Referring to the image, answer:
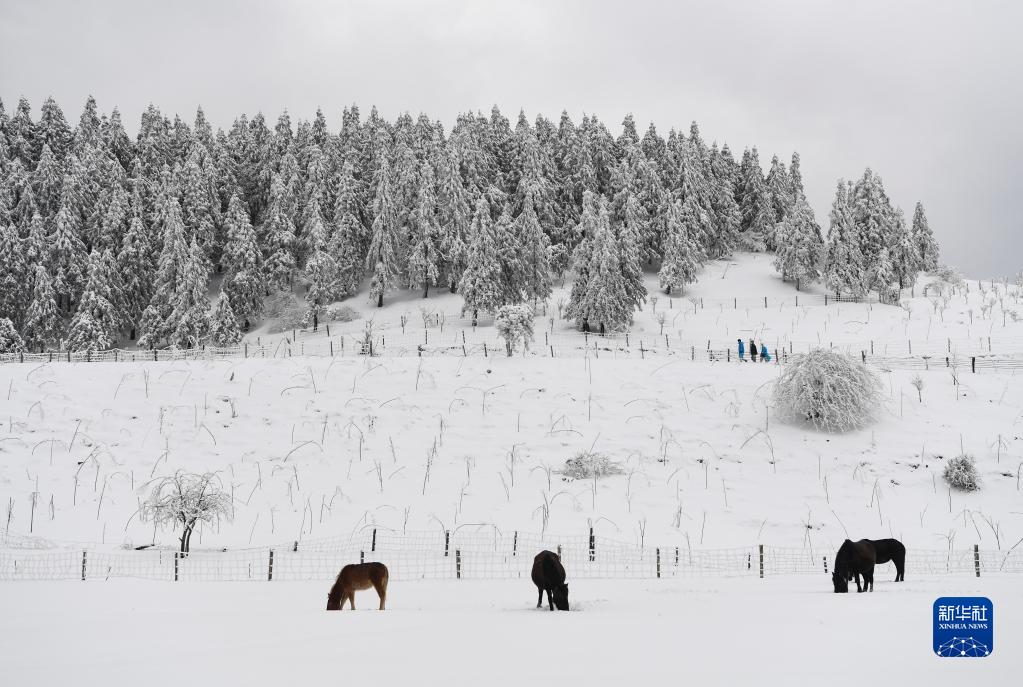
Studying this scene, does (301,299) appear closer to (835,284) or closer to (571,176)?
(571,176)

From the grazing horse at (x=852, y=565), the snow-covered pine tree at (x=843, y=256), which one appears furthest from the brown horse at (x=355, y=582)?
the snow-covered pine tree at (x=843, y=256)

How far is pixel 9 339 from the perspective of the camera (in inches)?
1804

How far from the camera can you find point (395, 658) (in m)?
5.76

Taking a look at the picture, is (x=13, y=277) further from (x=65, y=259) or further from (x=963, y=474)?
(x=963, y=474)

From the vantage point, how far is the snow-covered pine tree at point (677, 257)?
60.0 metres

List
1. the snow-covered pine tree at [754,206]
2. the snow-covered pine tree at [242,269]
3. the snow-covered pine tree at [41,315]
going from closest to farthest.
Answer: the snow-covered pine tree at [41,315] → the snow-covered pine tree at [242,269] → the snow-covered pine tree at [754,206]

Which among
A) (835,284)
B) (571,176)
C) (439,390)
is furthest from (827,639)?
(571,176)

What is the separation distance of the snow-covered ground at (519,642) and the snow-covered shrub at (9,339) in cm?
4346

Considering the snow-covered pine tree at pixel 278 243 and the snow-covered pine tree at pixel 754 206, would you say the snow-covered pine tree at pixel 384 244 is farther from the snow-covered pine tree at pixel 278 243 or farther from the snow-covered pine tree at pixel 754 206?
the snow-covered pine tree at pixel 754 206

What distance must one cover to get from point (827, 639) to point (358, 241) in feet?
194

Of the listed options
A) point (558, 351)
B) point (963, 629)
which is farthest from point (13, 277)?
point (963, 629)

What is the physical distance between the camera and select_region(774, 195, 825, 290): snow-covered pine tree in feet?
196

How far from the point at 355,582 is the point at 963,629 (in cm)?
730

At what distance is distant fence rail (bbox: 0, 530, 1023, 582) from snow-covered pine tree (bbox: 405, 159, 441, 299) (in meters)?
41.0
